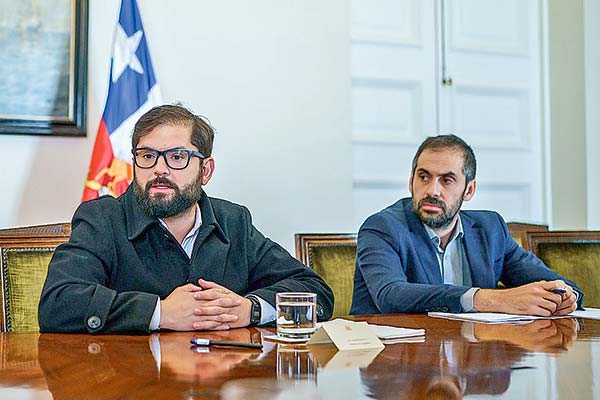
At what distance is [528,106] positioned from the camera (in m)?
4.86

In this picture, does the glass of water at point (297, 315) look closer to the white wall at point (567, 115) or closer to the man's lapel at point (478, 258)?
the man's lapel at point (478, 258)

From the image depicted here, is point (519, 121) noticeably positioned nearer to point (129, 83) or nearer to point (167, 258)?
point (129, 83)

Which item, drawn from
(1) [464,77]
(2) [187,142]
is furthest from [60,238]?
(1) [464,77]

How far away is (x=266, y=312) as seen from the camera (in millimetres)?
2170

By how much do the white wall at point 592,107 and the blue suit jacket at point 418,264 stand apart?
1.84m

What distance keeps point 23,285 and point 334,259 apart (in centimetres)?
104

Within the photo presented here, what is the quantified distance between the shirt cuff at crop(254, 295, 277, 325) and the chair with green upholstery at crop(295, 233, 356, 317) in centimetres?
69

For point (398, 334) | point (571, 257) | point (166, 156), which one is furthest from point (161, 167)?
point (571, 257)

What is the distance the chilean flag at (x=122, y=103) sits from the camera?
11.6 feet

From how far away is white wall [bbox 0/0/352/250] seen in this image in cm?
378

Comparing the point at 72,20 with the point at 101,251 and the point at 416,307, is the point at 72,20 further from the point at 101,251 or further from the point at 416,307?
the point at 416,307

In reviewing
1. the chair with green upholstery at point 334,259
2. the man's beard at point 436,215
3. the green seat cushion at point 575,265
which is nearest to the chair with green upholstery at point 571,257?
the green seat cushion at point 575,265

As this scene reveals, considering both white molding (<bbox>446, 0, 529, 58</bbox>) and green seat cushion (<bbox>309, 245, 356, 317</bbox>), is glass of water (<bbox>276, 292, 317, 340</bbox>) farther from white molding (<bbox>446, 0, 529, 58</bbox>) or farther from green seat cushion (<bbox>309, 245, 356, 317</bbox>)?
white molding (<bbox>446, 0, 529, 58</bbox>)

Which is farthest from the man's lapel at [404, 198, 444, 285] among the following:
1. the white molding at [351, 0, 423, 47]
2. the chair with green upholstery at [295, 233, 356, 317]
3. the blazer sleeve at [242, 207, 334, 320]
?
the white molding at [351, 0, 423, 47]
